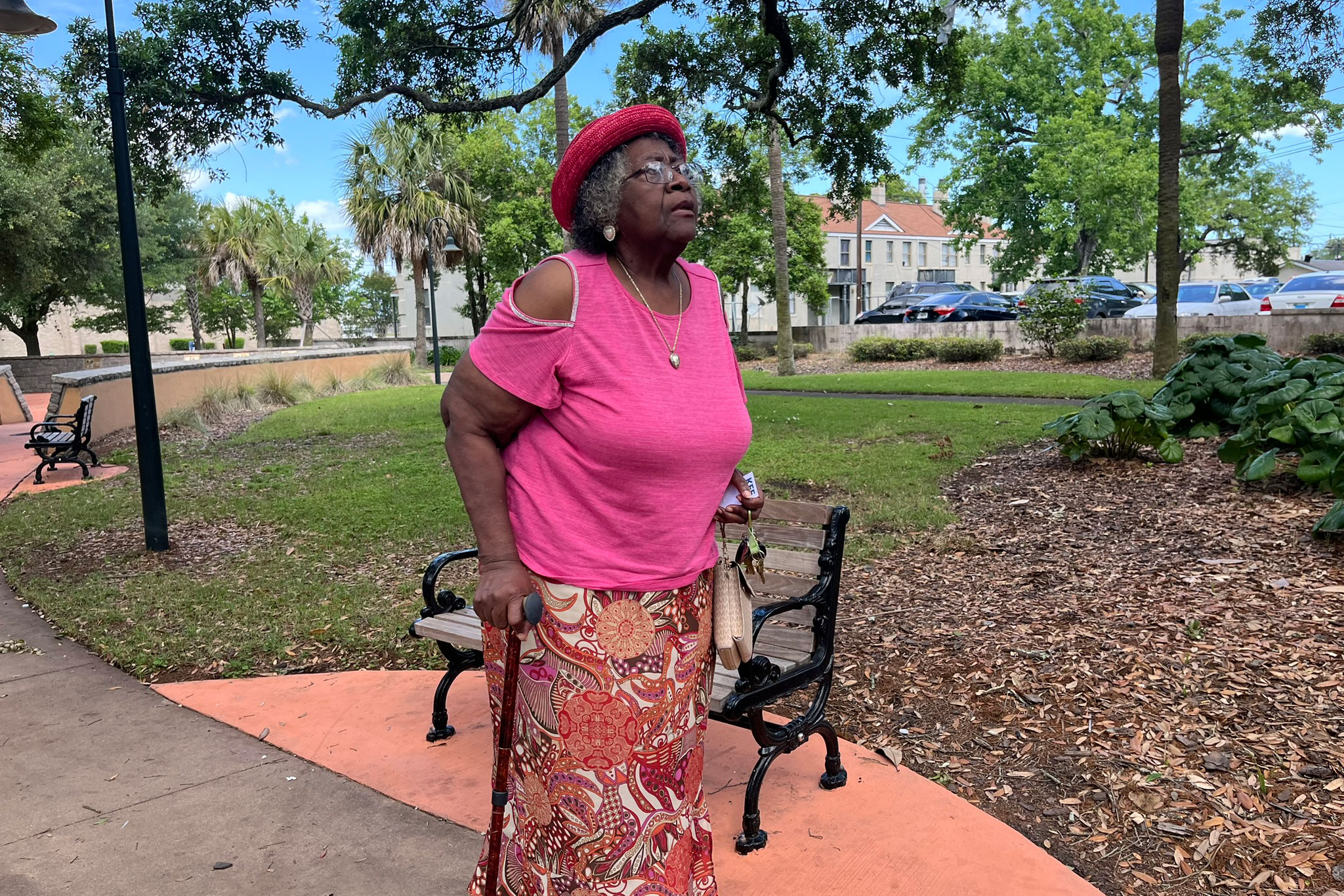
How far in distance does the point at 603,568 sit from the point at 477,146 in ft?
115

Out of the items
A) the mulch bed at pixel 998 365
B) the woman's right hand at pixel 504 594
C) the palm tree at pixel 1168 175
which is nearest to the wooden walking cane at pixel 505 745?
the woman's right hand at pixel 504 594

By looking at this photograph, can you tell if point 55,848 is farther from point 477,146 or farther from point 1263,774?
point 477,146

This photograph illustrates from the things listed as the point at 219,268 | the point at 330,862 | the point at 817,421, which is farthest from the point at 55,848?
the point at 219,268

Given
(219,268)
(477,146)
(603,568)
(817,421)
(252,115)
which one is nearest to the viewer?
(603,568)

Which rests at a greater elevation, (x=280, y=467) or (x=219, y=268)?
(x=219, y=268)

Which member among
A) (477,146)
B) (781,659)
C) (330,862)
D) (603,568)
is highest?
(477,146)

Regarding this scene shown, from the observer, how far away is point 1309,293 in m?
22.0

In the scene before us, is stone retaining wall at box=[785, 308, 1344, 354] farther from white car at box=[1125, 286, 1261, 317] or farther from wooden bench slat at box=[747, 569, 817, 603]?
wooden bench slat at box=[747, 569, 817, 603]

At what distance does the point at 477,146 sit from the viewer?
3472cm

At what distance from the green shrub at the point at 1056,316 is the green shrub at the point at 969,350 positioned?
0.91 metres

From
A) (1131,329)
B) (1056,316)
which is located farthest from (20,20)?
(1131,329)

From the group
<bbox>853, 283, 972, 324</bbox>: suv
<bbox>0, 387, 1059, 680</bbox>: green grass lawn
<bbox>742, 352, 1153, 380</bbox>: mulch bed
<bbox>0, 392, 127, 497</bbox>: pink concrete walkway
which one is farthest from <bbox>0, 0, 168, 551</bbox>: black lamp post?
<bbox>853, 283, 972, 324</bbox>: suv

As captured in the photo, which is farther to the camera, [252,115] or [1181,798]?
[252,115]

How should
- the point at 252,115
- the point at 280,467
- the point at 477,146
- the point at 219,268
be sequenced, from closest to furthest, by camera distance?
the point at 252,115 < the point at 280,467 < the point at 477,146 < the point at 219,268
